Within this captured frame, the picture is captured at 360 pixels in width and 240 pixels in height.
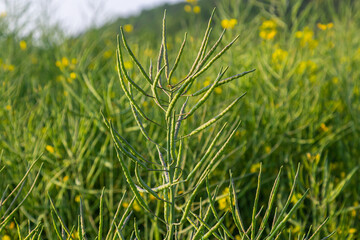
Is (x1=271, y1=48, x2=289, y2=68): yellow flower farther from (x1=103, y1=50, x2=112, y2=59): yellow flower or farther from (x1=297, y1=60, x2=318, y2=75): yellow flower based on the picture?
(x1=103, y1=50, x2=112, y2=59): yellow flower

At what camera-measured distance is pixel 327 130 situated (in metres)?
1.98

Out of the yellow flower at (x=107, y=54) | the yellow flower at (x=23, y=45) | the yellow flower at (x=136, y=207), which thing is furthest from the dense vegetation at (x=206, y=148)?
the yellow flower at (x=107, y=54)

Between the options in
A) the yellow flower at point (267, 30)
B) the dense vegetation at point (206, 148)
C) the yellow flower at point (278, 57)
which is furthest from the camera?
the yellow flower at point (267, 30)

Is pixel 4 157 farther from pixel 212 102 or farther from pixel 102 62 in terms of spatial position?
pixel 102 62

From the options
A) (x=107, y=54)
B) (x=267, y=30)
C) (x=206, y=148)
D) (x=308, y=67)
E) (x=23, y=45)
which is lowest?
(x=308, y=67)

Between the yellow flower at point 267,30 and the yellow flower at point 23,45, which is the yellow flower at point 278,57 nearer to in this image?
the yellow flower at point 267,30

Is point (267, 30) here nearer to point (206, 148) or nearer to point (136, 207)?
point (206, 148)

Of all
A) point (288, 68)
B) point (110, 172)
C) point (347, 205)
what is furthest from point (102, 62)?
point (347, 205)

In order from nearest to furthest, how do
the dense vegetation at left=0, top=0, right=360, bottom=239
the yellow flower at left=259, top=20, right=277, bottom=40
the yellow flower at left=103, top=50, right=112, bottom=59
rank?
the dense vegetation at left=0, top=0, right=360, bottom=239, the yellow flower at left=259, top=20, right=277, bottom=40, the yellow flower at left=103, top=50, right=112, bottom=59

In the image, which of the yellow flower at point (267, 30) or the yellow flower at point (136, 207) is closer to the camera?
the yellow flower at point (136, 207)

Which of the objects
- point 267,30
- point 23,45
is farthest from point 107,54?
point 267,30

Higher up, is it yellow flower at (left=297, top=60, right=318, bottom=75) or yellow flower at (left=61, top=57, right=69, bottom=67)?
yellow flower at (left=61, top=57, right=69, bottom=67)

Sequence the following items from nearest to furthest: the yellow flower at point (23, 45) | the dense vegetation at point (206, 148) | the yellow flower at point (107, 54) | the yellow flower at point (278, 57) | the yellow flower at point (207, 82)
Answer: the dense vegetation at point (206, 148) → the yellow flower at point (207, 82) → the yellow flower at point (278, 57) → the yellow flower at point (23, 45) → the yellow flower at point (107, 54)

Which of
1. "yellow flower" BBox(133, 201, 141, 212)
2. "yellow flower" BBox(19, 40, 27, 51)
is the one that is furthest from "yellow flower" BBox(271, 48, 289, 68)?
"yellow flower" BBox(19, 40, 27, 51)
